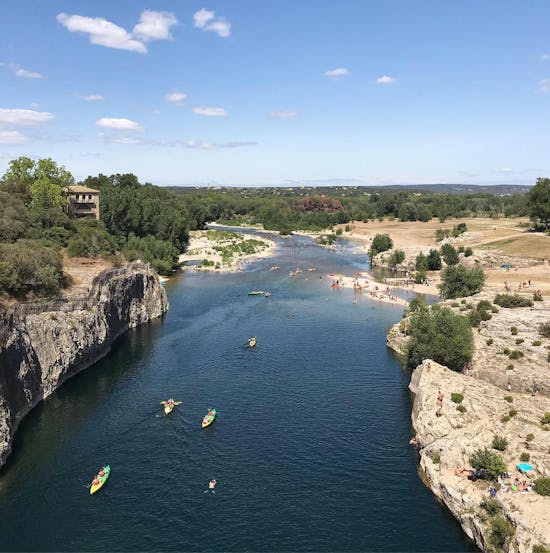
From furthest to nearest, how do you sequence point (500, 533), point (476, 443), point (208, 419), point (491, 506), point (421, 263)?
1. point (421, 263)
2. point (208, 419)
3. point (476, 443)
4. point (491, 506)
5. point (500, 533)

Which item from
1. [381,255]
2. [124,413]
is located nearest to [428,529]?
[124,413]

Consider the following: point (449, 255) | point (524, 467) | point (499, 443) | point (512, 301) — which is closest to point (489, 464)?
point (524, 467)

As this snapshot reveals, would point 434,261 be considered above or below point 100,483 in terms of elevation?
above

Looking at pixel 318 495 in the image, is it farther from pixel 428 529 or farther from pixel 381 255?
pixel 381 255

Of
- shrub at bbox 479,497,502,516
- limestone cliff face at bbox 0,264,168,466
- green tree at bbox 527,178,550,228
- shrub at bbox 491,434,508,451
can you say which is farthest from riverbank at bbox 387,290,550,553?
green tree at bbox 527,178,550,228

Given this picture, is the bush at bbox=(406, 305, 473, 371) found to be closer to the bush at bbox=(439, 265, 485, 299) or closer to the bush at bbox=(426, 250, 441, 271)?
the bush at bbox=(439, 265, 485, 299)

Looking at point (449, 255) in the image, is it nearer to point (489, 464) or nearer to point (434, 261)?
point (434, 261)

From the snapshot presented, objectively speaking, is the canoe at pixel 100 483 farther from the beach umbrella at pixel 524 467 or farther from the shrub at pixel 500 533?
the beach umbrella at pixel 524 467
